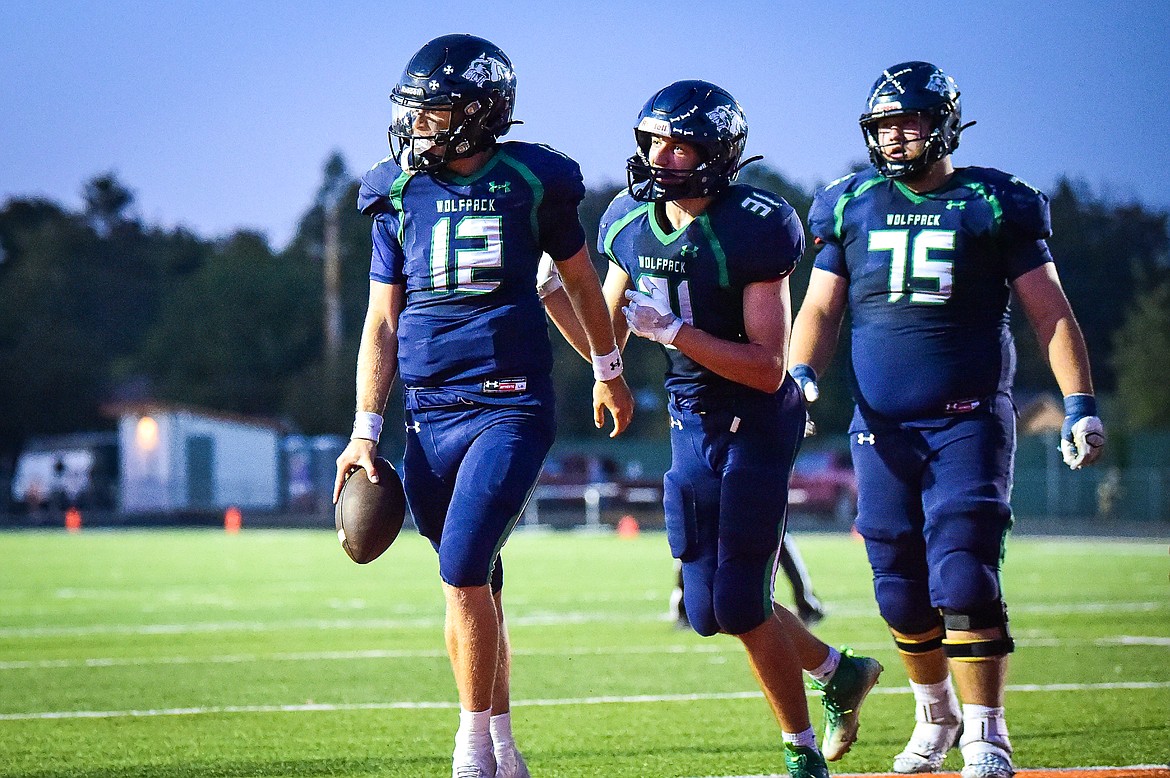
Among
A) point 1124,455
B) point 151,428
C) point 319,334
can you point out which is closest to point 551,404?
point 1124,455

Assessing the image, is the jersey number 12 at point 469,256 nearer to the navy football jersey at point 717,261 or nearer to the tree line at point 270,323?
the navy football jersey at point 717,261

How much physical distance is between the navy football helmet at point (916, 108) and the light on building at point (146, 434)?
3923cm

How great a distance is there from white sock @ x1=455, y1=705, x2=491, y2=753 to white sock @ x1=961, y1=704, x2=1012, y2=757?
1412 millimetres

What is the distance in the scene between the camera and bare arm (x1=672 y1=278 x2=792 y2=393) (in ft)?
15.4

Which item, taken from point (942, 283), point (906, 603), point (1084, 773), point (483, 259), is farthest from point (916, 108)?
point (1084, 773)

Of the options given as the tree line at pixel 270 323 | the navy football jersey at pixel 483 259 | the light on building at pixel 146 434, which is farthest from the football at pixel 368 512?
the light on building at pixel 146 434

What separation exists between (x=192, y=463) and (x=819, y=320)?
1538 inches

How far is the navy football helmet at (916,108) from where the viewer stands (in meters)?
5.13

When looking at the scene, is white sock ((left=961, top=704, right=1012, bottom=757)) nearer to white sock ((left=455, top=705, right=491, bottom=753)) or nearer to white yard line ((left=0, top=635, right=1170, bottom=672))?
white sock ((left=455, top=705, right=491, bottom=753))

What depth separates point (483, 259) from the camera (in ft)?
15.9

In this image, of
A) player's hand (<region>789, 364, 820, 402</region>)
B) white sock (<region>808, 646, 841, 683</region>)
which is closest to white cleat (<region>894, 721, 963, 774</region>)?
white sock (<region>808, 646, 841, 683</region>)

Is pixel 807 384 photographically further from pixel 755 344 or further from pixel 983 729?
pixel 983 729

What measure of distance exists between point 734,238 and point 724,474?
69 centimetres

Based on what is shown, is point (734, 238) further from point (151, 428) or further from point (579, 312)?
point (151, 428)
